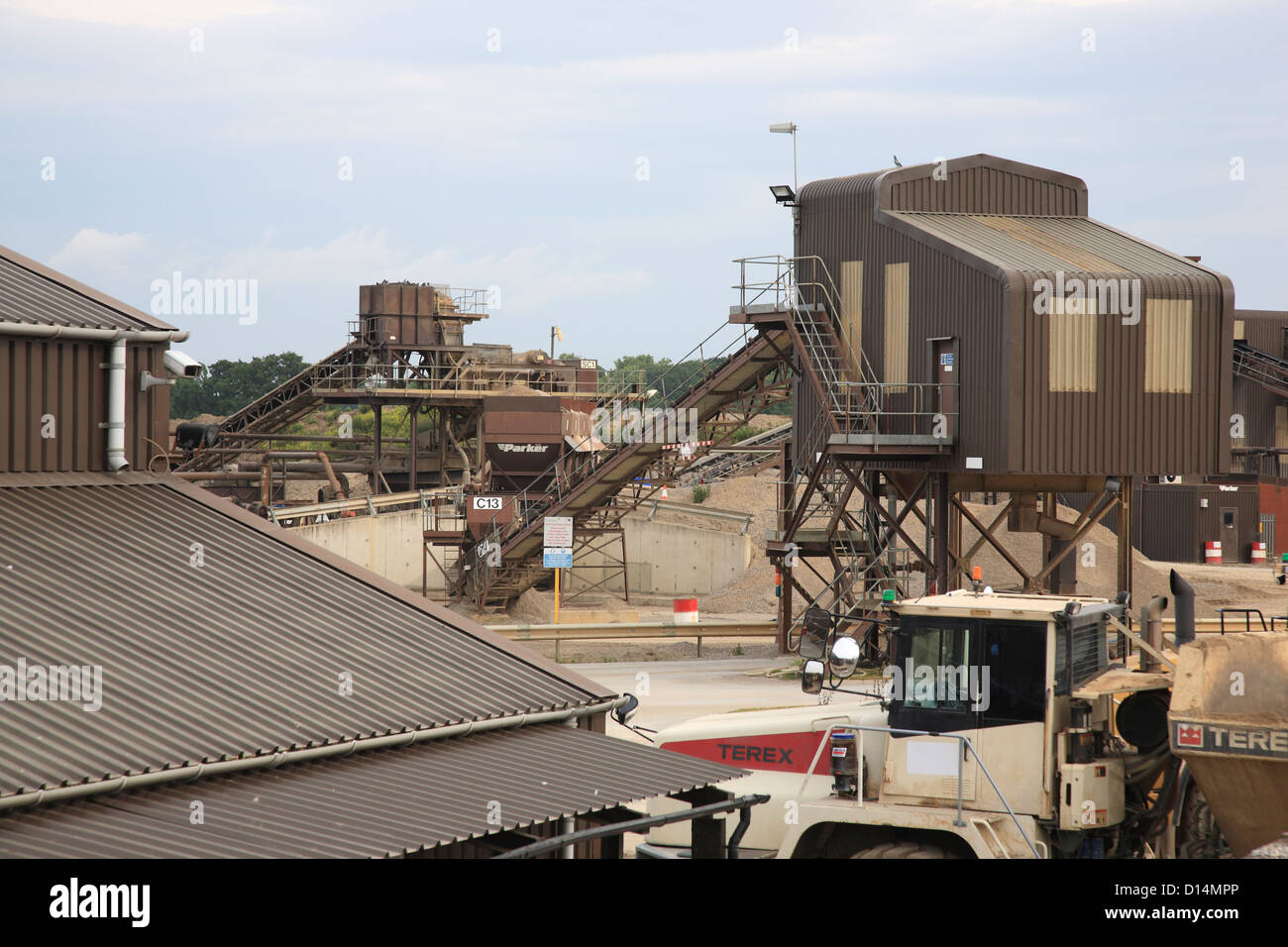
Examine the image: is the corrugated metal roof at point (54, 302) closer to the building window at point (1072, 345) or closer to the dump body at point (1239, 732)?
the dump body at point (1239, 732)

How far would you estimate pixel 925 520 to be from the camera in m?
30.0

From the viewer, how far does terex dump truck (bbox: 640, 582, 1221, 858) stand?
37.5 ft

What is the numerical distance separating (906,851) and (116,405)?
9.85m

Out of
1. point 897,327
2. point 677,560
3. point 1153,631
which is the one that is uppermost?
point 897,327

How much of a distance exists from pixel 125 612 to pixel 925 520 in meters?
20.9

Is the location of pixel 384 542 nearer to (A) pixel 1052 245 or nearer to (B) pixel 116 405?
(A) pixel 1052 245

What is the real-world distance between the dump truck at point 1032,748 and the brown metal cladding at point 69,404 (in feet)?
27.7

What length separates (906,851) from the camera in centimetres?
1159

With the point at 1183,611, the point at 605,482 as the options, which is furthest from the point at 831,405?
the point at 1183,611

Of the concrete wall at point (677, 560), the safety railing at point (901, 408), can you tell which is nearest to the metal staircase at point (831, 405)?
the safety railing at point (901, 408)
